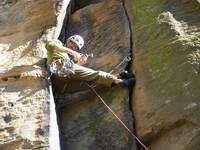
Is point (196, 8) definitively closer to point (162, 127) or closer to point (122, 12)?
point (122, 12)

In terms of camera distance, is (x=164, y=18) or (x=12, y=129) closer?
(x=12, y=129)

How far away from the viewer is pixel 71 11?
1412cm

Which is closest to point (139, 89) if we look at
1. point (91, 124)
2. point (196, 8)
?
point (91, 124)

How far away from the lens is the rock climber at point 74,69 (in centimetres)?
1077

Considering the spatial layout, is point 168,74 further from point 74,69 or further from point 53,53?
point 53,53

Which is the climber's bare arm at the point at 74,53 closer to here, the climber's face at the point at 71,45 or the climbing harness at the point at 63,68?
the climbing harness at the point at 63,68

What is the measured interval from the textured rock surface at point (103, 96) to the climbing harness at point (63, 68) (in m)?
0.22

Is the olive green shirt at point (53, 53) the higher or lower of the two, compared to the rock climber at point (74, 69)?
higher

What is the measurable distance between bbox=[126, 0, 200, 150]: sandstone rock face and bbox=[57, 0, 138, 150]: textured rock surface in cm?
34

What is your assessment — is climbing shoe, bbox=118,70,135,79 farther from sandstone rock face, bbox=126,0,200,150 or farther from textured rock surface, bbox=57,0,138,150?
textured rock surface, bbox=57,0,138,150

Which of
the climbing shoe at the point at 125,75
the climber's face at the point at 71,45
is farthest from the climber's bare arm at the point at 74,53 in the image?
the climbing shoe at the point at 125,75

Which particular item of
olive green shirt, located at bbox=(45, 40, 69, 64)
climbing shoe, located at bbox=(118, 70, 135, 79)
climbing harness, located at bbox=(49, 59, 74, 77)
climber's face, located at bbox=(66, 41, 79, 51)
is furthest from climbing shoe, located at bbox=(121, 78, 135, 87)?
climber's face, located at bbox=(66, 41, 79, 51)

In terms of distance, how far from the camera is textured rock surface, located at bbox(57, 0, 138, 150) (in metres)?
10.2

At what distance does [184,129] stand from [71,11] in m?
5.95
